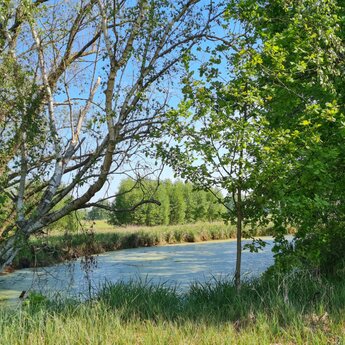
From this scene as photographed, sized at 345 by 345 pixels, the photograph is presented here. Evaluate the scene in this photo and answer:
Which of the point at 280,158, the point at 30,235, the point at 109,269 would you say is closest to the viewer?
the point at 280,158

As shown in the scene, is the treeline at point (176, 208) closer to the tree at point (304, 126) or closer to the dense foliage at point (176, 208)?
the dense foliage at point (176, 208)

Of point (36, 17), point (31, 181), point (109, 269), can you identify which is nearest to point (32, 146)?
point (31, 181)

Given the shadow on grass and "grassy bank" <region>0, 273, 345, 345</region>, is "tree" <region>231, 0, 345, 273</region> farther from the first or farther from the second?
"grassy bank" <region>0, 273, 345, 345</region>

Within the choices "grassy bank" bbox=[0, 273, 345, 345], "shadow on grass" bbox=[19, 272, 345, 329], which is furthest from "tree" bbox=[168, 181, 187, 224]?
"grassy bank" bbox=[0, 273, 345, 345]

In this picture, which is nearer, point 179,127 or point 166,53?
point 179,127

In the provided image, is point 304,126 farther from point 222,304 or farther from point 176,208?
point 176,208

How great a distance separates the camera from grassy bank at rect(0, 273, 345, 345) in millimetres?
3648

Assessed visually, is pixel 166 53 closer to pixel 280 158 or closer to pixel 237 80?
pixel 237 80

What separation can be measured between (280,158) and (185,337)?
232cm

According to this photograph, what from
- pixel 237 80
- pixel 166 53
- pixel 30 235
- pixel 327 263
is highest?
pixel 166 53

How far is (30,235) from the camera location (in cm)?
637

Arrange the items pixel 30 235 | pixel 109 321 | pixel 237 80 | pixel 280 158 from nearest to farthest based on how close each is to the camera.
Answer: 1. pixel 109 321
2. pixel 280 158
3. pixel 237 80
4. pixel 30 235

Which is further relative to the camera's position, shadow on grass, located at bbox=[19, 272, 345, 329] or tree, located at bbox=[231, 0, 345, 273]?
tree, located at bbox=[231, 0, 345, 273]

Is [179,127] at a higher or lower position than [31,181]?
higher
